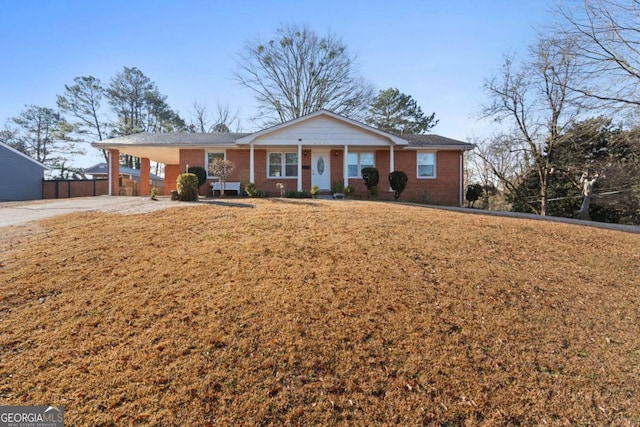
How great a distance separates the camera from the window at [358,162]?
651 inches

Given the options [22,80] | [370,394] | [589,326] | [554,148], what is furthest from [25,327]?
[554,148]

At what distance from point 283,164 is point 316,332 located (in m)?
14.0

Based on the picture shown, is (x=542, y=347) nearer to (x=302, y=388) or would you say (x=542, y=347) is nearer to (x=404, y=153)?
(x=302, y=388)

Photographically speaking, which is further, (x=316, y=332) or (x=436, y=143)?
(x=436, y=143)

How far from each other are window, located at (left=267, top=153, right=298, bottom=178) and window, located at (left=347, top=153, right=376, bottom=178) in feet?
9.75

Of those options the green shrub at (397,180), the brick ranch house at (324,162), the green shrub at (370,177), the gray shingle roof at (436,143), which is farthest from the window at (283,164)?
the gray shingle roof at (436,143)

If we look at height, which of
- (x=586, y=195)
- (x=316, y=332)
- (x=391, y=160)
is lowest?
(x=316, y=332)

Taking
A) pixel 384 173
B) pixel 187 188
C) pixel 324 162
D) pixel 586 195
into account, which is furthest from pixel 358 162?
pixel 586 195

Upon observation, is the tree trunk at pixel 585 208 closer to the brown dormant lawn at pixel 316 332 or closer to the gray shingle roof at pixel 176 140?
the brown dormant lawn at pixel 316 332

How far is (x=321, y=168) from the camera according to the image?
16641 millimetres

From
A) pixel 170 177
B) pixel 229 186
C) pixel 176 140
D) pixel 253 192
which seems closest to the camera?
pixel 253 192

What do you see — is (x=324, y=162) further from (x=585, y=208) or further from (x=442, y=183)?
(x=585, y=208)

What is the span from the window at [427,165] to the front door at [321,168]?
502 centimetres

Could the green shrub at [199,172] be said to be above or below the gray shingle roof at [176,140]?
below
